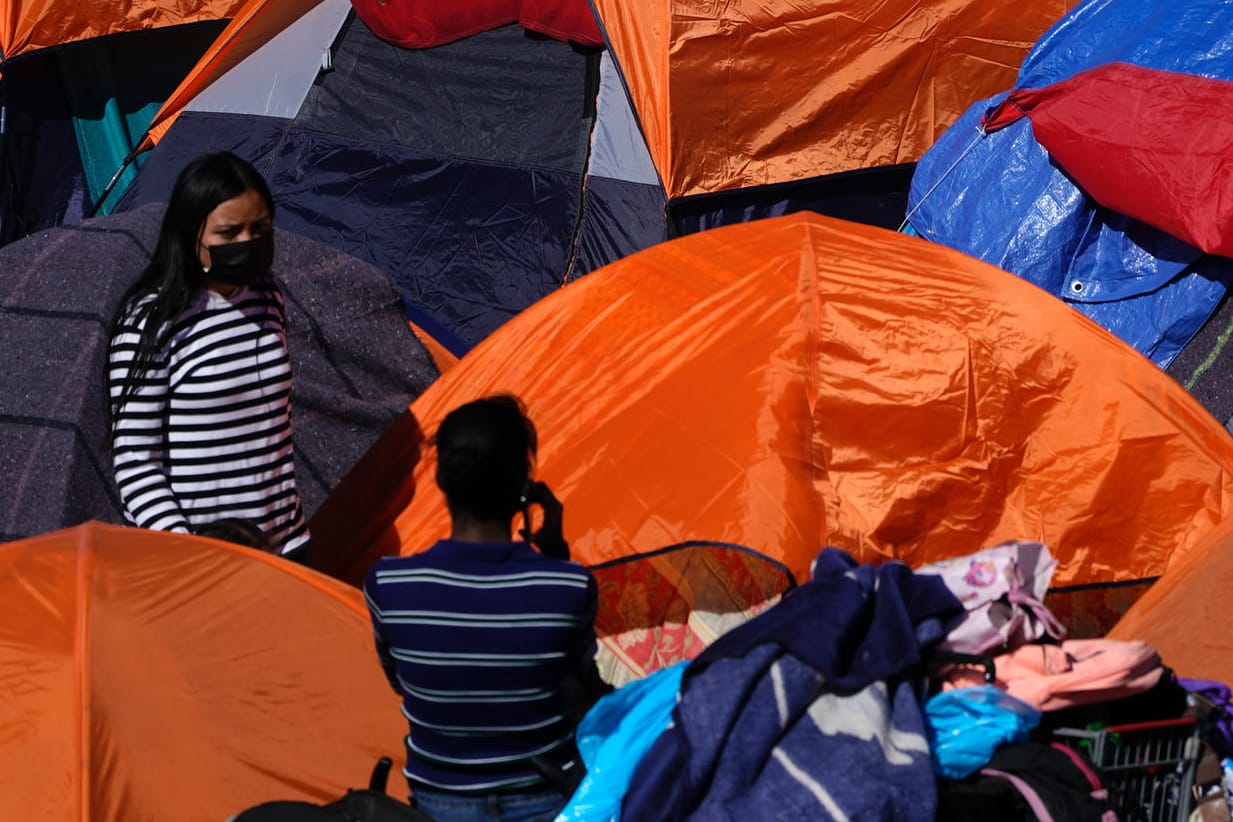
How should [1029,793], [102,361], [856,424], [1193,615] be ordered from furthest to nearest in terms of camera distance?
[102,361]
[856,424]
[1193,615]
[1029,793]

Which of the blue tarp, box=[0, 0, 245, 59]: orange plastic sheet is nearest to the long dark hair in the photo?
the blue tarp

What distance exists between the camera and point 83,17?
566 centimetres

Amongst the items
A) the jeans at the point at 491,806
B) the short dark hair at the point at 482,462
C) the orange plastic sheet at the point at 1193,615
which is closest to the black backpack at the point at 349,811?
the jeans at the point at 491,806

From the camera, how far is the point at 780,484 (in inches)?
107

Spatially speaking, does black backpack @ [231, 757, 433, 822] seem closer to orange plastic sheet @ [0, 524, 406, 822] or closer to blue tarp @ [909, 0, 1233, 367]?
orange plastic sheet @ [0, 524, 406, 822]

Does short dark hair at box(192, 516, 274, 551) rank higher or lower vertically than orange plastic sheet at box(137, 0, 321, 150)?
lower

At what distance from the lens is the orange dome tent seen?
109 inches

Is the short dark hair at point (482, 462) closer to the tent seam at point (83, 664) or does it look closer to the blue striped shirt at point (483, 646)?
the blue striped shirt at point (483, 646)

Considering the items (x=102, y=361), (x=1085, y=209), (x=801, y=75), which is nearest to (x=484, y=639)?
(x=102, y=361)

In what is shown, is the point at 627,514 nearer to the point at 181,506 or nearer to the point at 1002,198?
the point at 181,506


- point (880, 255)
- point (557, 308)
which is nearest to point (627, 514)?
point (557, 308)

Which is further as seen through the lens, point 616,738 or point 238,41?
point 238,41

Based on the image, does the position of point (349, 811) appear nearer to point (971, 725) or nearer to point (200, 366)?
point (971, 725)

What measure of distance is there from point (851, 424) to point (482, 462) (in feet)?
3.75
